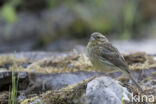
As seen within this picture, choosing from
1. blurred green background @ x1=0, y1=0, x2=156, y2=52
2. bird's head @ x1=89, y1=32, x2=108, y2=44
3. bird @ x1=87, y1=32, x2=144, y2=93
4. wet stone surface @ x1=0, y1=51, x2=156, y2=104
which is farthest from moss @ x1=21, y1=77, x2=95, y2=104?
blurred green background @ x1=0, y1=0, x2=156, y2=52

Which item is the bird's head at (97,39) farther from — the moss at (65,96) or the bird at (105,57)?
the moss at (65,96)

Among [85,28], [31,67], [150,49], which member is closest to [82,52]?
[31,67]

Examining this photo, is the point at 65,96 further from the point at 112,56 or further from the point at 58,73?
the point at 58,73

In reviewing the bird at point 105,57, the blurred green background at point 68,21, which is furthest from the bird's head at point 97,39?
the blurred green background at point 68,21

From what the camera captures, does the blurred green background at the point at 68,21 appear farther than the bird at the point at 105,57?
Yes

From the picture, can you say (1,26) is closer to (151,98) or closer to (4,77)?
(4,77)

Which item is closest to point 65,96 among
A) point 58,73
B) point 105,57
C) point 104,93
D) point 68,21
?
point 104,93
